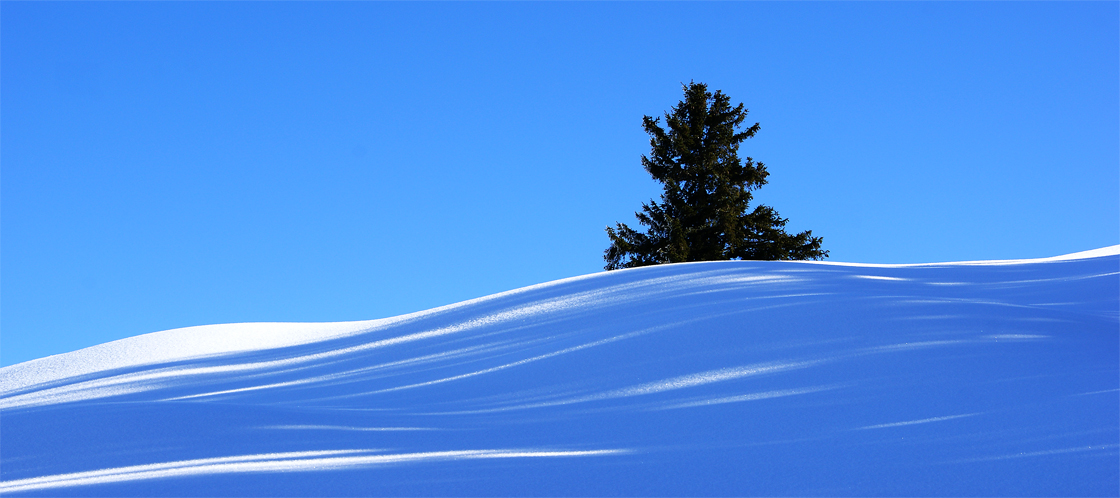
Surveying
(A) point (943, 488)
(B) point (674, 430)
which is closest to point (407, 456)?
(B) point (674, 430)

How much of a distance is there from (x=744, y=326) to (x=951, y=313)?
4.35 feet

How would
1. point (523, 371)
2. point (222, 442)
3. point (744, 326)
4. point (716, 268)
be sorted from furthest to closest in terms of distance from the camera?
1. point (716, 268)
2. point (744, 326)
3. point (523, 371)
4. point (222, 442)

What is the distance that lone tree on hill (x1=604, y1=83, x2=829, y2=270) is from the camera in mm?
18594

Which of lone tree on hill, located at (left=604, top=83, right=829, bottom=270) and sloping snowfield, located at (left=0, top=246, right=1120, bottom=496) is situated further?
lone tree on hill, located at (left=604, top=83, right=829, bottom=270)

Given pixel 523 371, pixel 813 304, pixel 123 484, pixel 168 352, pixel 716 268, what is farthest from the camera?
pixel 168 352

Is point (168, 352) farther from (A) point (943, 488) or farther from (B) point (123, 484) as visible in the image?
(A) point (943, 488)

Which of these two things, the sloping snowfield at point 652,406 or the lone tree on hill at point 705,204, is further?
the lone tree on hill at point 705,204

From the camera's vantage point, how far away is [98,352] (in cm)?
812

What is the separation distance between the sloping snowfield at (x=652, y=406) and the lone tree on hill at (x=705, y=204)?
12069 millimetres

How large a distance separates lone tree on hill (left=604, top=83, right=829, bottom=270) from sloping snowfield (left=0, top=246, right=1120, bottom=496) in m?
12.1

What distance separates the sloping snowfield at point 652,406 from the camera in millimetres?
2883

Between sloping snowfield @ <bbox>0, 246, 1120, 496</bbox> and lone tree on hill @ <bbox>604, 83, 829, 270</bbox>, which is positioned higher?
lone tree on hill @ <bbox>604, 83, 829, 270</bbox>

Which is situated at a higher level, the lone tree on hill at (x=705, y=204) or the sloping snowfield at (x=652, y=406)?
the lone tree on hill at (x=705, y=204)

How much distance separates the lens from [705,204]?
18.9 m
